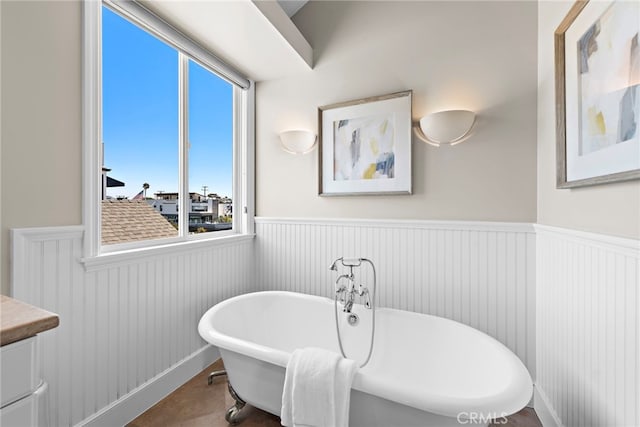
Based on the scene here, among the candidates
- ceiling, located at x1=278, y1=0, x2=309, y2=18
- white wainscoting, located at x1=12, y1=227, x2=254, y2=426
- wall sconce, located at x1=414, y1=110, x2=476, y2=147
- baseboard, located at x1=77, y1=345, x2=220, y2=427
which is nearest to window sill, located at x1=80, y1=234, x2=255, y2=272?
white wainscoting, located at x1=12, y1=227, x2=254, y2=426

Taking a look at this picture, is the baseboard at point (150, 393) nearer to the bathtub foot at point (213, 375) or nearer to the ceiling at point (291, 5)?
the bathtub foot at point (213, 375)

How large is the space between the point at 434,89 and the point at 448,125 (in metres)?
0.34

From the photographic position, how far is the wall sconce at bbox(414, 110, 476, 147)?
70.1 inches

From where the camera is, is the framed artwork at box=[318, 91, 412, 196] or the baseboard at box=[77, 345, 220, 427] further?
the framed artwork at box=[318, 91, 412, 196]

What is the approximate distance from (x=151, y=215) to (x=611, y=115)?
2331 millimetres

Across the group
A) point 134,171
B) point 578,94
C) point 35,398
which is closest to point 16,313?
point 35,398

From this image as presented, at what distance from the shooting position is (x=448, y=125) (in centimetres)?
180

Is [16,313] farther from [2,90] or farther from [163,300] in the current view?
[163,300]

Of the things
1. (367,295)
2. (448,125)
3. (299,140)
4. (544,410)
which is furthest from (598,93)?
(299,140)

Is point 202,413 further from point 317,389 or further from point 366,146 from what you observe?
point 366,146

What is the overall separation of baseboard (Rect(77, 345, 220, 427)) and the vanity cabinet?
3.64 ft

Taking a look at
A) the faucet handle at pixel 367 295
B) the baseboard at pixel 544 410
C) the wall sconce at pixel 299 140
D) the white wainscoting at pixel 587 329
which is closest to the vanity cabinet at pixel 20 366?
the faucet handle at pixel 367 295

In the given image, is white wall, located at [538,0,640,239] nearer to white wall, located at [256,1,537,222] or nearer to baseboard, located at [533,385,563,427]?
white wall, located at [256,1,537,222]
